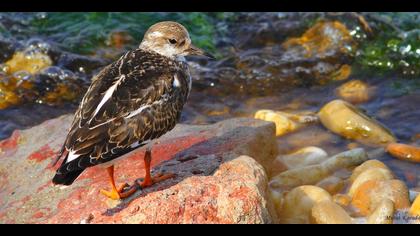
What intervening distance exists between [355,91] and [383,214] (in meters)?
4.15

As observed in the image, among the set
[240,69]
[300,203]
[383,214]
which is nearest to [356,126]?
[300,203]

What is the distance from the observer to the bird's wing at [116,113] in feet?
17.5

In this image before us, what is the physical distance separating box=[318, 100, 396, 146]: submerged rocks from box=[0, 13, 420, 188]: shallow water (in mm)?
127

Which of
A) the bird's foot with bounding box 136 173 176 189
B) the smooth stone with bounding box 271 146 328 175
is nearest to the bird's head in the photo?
the bird's foot with bounding box 136 173 176 189

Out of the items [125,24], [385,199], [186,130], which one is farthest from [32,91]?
[385,199]

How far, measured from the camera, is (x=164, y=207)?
5.16m

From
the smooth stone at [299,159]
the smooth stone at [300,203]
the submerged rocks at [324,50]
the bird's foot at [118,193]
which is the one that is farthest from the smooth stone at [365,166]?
the submerged rocks at [324,50]

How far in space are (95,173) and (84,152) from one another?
107 cm

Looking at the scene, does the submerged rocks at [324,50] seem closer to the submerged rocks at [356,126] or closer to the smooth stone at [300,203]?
the submerged rocks at [356,126]

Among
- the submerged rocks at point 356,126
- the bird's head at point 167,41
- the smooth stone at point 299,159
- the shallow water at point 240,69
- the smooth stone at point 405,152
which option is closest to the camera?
the bird's head at point 167,41

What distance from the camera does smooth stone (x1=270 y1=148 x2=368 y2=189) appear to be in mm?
6699

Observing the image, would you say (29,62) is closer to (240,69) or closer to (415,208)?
(240,69)

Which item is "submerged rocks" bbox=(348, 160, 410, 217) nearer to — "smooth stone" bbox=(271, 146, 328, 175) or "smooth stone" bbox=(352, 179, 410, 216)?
"smooth stone" bbox=(352, 179, 410, 216)

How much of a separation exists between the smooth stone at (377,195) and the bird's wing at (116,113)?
2.08 m
